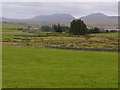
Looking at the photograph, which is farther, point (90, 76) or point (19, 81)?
point (90, 76)

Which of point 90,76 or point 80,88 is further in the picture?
point 90,76

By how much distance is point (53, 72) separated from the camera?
1714 centimetres

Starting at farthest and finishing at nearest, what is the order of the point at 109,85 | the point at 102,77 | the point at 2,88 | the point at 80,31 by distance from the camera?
the point at 80,31, the point at 102,77, the point at 109,85, the point at 2,88

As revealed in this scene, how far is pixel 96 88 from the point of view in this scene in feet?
43.9

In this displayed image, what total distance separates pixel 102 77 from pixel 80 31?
7333 cm

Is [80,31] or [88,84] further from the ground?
[80,31]

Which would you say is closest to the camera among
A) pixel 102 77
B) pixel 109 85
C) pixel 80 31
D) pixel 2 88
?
pixel 2 88

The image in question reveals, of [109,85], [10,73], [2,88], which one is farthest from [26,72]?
[109,85]

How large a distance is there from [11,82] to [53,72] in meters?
4.31

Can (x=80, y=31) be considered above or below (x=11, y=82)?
above

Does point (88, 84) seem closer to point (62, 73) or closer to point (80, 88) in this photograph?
point (80, 88)

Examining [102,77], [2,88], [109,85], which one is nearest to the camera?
[2,88]

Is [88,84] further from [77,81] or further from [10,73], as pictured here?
[10,73]

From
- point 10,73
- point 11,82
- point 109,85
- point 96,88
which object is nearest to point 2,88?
point 11,82
